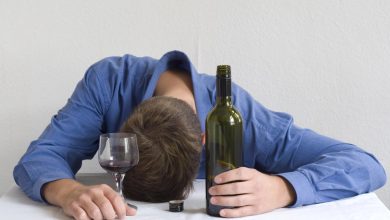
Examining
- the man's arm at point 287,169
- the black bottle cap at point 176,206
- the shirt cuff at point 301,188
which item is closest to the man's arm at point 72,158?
the black bottle cap at point 176,206

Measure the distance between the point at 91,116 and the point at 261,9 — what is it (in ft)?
2.69

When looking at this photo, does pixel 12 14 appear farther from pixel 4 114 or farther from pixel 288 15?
pixel 288 15

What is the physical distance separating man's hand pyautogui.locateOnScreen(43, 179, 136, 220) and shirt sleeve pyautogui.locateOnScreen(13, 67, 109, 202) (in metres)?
0.15

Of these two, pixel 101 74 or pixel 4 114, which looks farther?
pixel 4 114

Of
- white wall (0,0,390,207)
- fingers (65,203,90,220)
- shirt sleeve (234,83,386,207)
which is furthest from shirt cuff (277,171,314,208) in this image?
white wall (0,0,390,207)

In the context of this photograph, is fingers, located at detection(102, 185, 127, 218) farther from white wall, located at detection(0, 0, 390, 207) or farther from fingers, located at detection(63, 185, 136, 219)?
white wall, located at detection(0, 0, 390, 207)

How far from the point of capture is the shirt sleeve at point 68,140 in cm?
147

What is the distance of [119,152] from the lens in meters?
1.24

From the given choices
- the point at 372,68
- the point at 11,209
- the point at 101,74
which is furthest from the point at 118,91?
the point at 372,68

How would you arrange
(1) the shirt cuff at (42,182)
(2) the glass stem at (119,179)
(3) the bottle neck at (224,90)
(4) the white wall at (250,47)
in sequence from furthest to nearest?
(4) the white wall at (250,47), (1) the shirt cuff at (42,182), (2) the glass stem at (119,179), (3) the bottle neck at (224,90)

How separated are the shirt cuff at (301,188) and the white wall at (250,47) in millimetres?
864

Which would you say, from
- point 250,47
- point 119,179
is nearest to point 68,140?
point 119,179

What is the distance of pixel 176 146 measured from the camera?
1255 millimetres

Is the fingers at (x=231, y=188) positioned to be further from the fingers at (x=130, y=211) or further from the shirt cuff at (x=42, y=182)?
the shirt cuff at (x=42, y=182)
